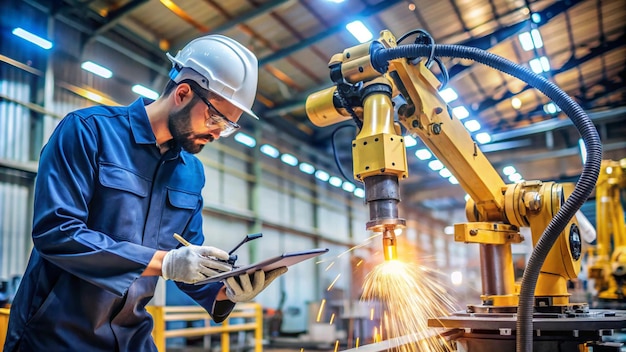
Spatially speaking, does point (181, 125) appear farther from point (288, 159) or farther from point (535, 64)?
point (288, 159)

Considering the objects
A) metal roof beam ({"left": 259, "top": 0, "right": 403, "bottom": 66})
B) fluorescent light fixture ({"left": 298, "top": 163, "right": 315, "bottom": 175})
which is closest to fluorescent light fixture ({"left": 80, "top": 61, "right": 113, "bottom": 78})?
metal roof beam ({"left": 259, "top": 0, "right": 403, "bottom": 66})

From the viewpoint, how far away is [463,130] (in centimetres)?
233

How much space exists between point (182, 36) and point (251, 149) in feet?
11.2

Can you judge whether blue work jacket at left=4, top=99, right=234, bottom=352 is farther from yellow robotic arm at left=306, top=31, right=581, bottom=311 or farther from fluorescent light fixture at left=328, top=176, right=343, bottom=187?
fluorescent light fixture at left=328, top=176, right=343, bottom=187

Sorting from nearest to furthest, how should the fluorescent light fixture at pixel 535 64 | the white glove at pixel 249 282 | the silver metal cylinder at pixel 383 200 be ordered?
1. the white glove at pixel 249 282
2. the silver metal cylinder at pixel 383 200
3. the fluorescent light fixture at pixel 535 64

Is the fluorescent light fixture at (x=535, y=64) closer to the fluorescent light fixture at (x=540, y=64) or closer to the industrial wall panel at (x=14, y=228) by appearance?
the fluorescent light fixture at (x=540, y=64)

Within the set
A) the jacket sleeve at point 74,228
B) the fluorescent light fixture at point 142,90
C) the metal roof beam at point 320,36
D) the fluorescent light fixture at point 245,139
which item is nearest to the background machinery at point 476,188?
the jacket sleeve at point 74,228

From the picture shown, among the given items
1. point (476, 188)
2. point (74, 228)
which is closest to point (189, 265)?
point (74, 228)

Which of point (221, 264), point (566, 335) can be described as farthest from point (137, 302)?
point (566, 335)

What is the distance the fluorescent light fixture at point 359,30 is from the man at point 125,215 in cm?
477

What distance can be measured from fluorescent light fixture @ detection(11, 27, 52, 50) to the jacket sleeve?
5.46 metres

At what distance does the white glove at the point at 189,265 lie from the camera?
4.91 ft

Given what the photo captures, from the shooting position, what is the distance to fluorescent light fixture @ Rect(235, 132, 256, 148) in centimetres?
937

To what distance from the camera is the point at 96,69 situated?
21.8 ft
